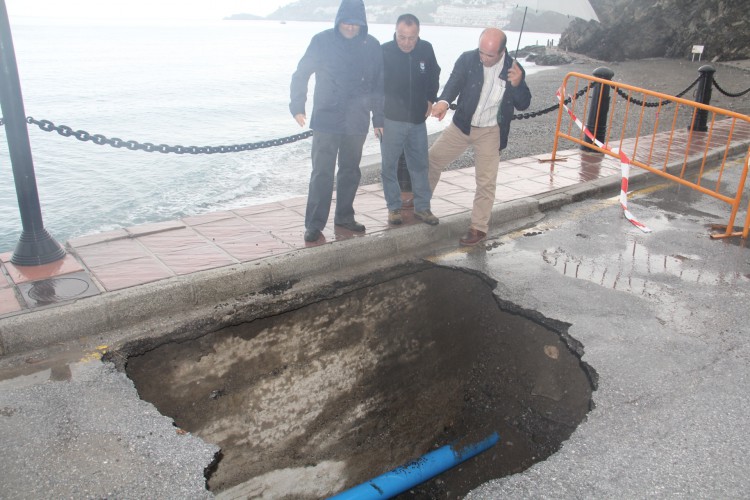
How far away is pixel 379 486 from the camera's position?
10.3ft

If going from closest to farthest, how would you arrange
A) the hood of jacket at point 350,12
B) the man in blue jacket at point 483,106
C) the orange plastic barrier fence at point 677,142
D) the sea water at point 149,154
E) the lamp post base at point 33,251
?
the lamp post base at point 33,251, the hood of jacket at point 350,12, the man in blue jacket at point 483,106, the orange plastic barrier fence at point 677,142, the sea water at point 149,154

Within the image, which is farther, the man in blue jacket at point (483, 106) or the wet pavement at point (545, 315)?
the man in blue jacket at point (483, 106)

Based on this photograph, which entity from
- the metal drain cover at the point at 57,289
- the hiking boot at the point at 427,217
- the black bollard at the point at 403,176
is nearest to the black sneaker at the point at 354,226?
the hiking boot at the point at 427,217

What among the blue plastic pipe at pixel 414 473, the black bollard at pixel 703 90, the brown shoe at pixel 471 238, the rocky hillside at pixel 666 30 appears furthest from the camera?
the rocky hillside at pixel 666 30

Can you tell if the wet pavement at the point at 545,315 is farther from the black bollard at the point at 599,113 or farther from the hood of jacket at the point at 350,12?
the black bollard at the point at 599,113

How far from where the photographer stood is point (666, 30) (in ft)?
114

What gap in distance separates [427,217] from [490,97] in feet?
4.01

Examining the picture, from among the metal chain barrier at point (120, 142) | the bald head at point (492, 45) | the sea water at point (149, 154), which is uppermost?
the bald head at point (492, 45)

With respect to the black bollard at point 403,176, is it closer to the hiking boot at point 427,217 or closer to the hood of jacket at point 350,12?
the hiking boot at point 427,217

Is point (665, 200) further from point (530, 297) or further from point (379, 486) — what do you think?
point (379, 486)

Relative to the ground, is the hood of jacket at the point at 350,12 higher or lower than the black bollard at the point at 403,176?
higher

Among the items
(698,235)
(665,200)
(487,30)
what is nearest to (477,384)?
(487,30)

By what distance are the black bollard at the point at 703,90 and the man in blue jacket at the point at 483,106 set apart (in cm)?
643

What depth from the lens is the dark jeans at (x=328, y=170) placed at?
194 inches
